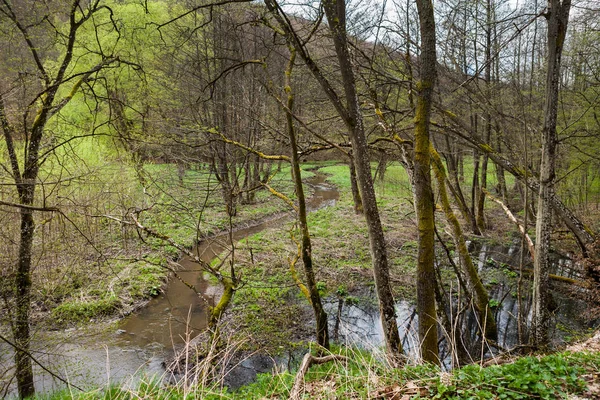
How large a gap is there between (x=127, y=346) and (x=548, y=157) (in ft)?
24.2

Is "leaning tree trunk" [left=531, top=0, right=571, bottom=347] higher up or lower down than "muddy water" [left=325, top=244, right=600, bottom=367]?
higher up

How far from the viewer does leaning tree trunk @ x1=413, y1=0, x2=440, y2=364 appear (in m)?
3.38

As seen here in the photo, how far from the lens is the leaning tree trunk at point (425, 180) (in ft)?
11.1

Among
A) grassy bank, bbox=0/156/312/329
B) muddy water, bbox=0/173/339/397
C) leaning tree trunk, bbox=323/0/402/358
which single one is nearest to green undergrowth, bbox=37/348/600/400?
leaning tree trunk, bbox=323/0/402/358

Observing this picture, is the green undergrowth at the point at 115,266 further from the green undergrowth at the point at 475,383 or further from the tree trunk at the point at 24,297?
the green undergrowth at the point at 475,383

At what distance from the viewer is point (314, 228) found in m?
13.5

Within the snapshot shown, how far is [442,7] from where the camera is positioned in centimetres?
1011

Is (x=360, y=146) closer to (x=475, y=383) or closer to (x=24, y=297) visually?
(x=475, y=383)

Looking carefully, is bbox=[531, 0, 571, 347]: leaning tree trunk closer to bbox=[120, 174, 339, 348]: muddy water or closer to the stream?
the stream

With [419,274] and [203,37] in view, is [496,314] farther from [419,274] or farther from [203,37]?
[203,37]

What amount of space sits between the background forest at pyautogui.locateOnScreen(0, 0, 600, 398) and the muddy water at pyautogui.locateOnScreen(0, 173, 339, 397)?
5 centimetres

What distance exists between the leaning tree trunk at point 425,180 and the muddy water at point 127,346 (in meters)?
2.86

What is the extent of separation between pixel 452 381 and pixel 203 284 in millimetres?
7829

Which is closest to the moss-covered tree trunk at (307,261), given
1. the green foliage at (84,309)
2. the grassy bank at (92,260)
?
the grassy bank at (92,260)
